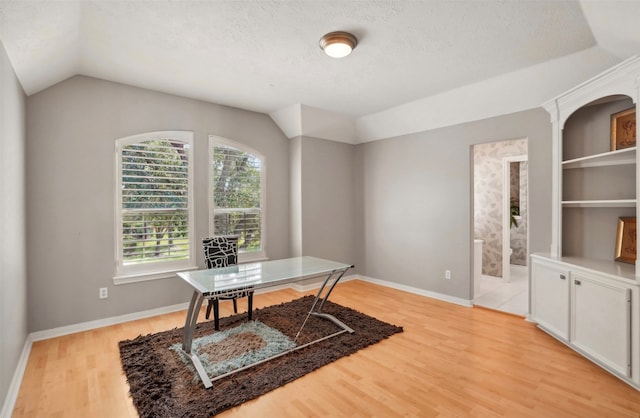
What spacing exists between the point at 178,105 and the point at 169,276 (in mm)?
2144

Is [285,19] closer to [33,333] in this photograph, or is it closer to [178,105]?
[178,105]

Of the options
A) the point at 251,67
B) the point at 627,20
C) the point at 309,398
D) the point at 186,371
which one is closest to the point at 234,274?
the point at 186,371

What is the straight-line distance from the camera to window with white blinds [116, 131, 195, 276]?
11.3 ft

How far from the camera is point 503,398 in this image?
2.04m

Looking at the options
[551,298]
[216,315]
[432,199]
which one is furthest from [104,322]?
[551,298]

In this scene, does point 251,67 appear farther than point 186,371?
Yes

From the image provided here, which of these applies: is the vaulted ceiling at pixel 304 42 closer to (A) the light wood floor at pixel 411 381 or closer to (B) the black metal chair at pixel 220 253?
(B) the black metal chair at pixel 220 253

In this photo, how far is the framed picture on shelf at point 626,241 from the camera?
269 cm

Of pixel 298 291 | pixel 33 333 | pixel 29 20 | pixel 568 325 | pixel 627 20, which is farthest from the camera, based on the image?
pixel 298 291

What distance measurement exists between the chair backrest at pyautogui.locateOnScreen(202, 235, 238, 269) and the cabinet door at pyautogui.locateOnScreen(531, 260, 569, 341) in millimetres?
3362

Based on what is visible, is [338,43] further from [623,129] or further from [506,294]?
[506,294]

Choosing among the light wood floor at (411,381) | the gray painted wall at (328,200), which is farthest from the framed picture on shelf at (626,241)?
the gray painted wall at (328,200)

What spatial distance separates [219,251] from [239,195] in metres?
1.12

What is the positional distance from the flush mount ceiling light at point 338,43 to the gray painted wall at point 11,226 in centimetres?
223
